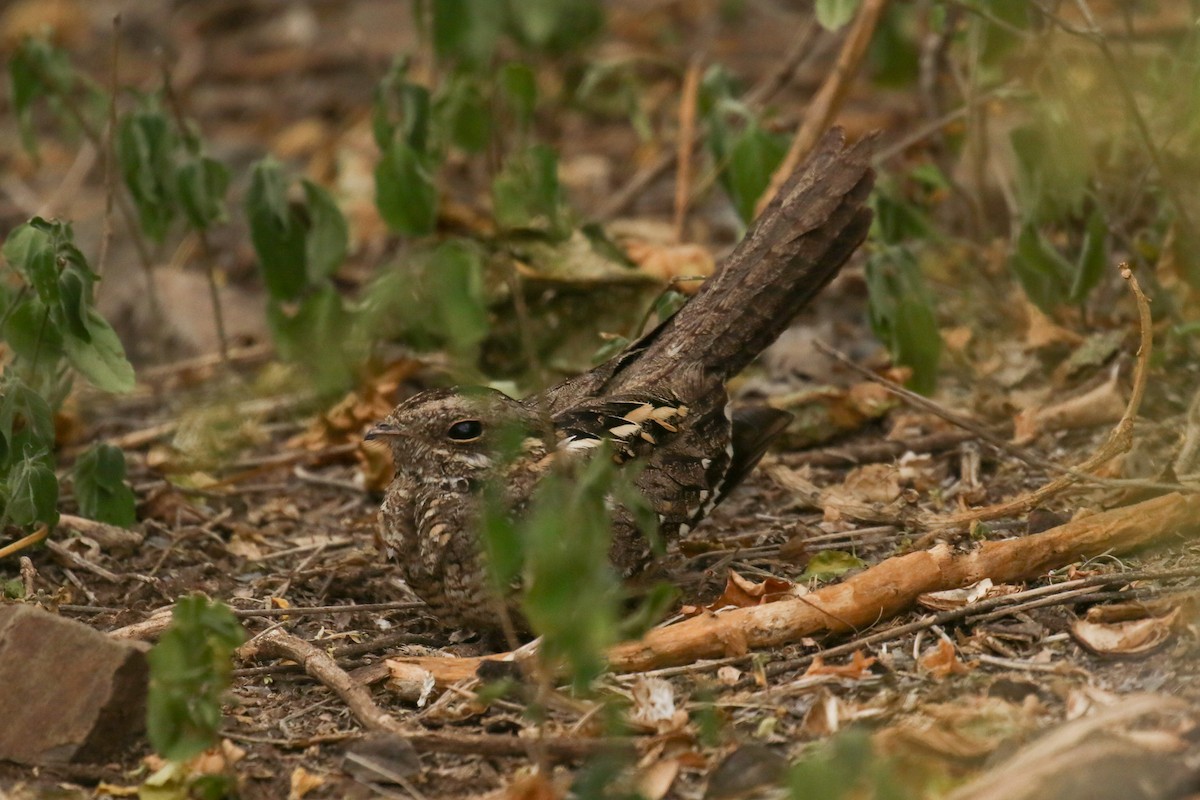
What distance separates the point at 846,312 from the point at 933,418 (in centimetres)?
116

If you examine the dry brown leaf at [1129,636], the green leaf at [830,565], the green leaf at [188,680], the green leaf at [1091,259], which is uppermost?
the green leaf at [1091,259]

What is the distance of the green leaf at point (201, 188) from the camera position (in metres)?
4.80

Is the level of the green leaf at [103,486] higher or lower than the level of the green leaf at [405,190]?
lower

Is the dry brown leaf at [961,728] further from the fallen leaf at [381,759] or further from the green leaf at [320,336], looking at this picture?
the green leaf at [320,336]

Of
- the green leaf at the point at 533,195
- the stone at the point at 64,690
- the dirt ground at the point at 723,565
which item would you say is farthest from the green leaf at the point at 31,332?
the green leaf at the point at 533,195

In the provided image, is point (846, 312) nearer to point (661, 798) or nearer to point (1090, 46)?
point (1090, 46)

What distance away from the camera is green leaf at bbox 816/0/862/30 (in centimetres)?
390

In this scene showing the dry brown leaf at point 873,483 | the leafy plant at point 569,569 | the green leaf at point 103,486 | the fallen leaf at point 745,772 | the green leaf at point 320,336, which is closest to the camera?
the leafy plant at point 569,569

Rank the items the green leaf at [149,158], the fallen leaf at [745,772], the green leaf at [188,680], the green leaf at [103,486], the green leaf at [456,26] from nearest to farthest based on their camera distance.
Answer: the green leaf at [188,680]
the fallen leaf at [745,772]
the green leaf at [103,486]
the green leaf at [456,26]
the green leaf at [149,158]

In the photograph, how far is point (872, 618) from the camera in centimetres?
345

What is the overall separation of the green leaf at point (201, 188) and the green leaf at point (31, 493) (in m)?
1.38

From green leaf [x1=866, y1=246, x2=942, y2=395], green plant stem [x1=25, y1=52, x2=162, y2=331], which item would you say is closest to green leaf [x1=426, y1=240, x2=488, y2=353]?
green leaf [x1=866, y1=246, x2=942, y2=395]

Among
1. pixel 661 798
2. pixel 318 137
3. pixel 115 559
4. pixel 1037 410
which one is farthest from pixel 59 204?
pixel 661 798

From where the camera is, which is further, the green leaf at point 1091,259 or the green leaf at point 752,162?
the green leaf at point 752,162
